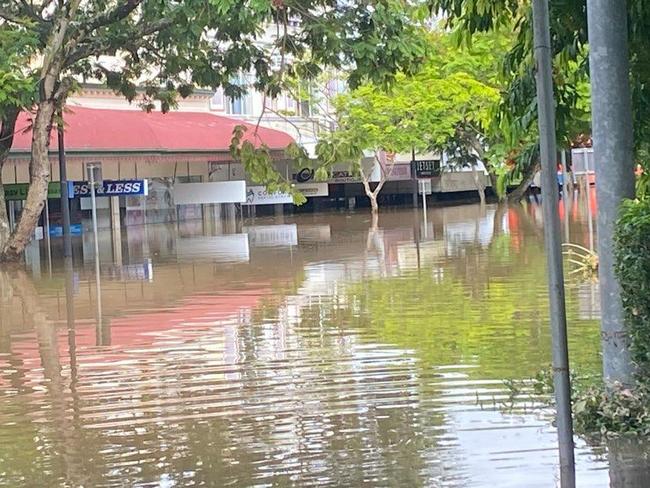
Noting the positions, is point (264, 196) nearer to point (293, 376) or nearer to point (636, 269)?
point (293, 376)

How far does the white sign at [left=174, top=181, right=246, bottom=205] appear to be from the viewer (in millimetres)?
41797

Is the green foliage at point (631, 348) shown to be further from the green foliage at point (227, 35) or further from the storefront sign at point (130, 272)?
the storefront sign at point (130, 272)

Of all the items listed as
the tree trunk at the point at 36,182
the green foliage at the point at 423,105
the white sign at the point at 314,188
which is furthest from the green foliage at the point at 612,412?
the white sign at the point at 314,188

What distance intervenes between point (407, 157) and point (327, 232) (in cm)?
2485

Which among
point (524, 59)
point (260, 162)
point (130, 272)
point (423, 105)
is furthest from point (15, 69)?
point (423, 105)

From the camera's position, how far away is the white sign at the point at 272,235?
32.2 m

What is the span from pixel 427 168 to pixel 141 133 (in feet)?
85.3

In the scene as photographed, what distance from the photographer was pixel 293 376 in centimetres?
1055

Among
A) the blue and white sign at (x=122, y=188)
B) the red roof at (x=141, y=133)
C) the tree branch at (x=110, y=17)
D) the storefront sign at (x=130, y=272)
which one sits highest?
the tree branch at (x=110, y=17)

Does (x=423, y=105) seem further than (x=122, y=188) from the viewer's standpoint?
Yes

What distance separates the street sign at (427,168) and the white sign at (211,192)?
18.7 m

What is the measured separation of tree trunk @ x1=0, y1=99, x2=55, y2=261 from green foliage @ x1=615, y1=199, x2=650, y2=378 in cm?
2088

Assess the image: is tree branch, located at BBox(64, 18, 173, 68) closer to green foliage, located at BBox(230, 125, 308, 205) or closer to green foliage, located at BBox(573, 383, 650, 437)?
green foliage, located at BBox(230, 125, 308, 205)

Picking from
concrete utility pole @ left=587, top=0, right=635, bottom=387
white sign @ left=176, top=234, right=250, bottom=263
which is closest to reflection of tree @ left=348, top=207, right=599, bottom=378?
concrete utility pole @ left=587, top=0, right=635, bottom=387
